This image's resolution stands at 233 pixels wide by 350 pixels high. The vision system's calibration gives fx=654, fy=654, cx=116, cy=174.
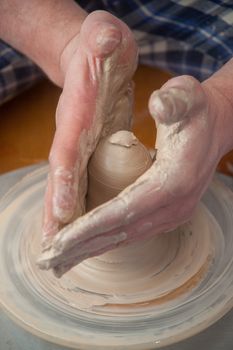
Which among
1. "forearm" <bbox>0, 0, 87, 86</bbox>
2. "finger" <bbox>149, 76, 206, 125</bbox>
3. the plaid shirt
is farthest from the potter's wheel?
the plaid shirt

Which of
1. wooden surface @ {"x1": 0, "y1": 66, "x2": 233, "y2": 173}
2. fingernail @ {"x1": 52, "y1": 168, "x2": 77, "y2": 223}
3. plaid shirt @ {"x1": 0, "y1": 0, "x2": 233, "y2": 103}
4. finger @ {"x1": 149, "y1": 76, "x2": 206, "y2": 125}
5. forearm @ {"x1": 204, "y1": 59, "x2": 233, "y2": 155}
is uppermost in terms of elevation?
finger @ {"x1": 149, "y1": 76, "x2": 206, "y2": 125}

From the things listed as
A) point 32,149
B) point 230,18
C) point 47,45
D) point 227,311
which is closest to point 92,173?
point 227,311

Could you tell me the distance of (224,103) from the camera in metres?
1.23

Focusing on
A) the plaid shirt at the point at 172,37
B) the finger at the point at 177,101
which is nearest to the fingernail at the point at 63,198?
the finger at the point at 177,101

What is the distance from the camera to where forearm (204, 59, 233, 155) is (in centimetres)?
120

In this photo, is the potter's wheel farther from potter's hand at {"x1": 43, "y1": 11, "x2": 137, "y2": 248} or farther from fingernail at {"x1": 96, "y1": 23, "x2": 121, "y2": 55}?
fingernail at {"x1": 96, "y1": 23, "x2": 121, "y2": 55}

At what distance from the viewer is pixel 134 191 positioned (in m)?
1.04

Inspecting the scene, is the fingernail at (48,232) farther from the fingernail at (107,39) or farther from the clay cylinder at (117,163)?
the fingernail at (107,39)

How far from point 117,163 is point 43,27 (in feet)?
1.91

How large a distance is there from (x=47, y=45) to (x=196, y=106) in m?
0.59

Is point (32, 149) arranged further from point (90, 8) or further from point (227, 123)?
point (227, 123)

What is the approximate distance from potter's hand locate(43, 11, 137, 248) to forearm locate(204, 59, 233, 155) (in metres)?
0.17

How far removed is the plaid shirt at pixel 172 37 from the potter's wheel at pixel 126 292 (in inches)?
24.6

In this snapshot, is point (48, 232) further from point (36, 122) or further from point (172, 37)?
point (172, 37)
